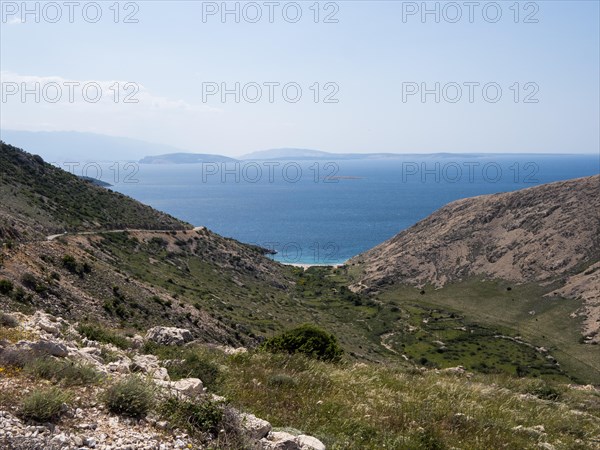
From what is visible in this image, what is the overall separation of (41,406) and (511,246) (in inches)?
4093

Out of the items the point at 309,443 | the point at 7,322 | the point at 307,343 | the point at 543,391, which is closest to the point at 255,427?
the point at 309,443

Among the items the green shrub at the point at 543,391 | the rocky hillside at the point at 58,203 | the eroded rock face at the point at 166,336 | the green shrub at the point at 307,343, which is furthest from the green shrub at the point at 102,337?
the rocky hillside at the point at 58,203

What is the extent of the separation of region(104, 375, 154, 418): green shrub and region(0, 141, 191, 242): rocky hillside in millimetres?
44394

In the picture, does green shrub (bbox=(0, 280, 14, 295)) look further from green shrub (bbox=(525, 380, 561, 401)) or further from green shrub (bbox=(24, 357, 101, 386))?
green shrub (bbox=(525, 380, 561, 401))

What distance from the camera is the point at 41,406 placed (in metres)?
6.73

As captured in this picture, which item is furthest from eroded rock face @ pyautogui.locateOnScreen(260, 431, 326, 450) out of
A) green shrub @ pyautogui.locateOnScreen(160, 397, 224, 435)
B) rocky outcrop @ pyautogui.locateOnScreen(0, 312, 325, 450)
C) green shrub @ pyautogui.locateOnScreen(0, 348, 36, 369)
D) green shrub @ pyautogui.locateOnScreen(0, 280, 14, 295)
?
green shrub @ pyautogui.locateOnScreen(0, 280, 14, 295)

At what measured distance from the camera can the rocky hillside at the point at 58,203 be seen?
5369 cm

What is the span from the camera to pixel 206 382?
10.5 m

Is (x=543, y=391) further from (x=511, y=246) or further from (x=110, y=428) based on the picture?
(x=511, y=246)

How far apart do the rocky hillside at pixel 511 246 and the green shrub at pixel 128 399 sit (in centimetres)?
8511

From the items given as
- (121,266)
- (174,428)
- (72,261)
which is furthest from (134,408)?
(121,266)

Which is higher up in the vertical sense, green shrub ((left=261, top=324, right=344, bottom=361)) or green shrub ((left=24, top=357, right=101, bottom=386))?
green shrub ((left=24, top=357, right=101, bottom=386))

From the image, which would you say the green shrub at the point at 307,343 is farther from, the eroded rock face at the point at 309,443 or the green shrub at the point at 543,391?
the eroded rock face at the point at 309,443

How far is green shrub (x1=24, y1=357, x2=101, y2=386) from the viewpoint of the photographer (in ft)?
26.3
